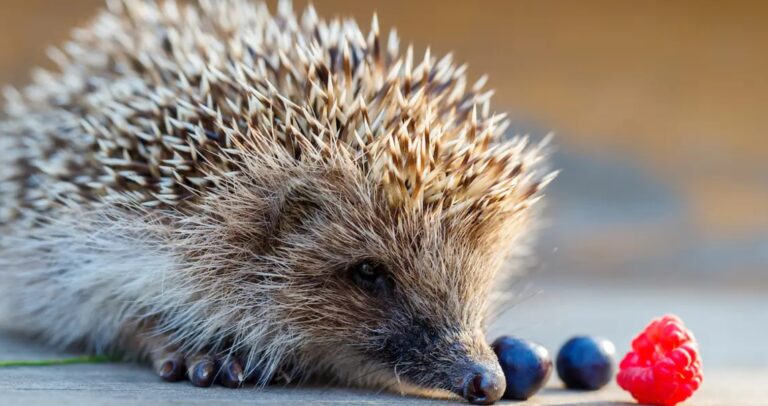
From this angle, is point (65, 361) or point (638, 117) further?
point (638, 117)

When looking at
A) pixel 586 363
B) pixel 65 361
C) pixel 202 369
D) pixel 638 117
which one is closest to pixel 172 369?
pixel 202 369

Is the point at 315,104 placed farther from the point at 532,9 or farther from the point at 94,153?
the point at 532,9

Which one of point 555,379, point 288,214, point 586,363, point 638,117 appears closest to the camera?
point 288,214

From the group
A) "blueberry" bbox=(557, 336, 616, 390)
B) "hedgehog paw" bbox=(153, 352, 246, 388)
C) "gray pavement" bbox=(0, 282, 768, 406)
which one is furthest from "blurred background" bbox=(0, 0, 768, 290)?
"hedgehog paw" bbox=(153, 352, 246, 388)

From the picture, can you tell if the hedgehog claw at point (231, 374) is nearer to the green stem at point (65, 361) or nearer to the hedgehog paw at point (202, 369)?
the hedgehog paw at point (202, 369)

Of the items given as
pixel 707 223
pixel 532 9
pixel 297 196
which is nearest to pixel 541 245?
pixel 707 223

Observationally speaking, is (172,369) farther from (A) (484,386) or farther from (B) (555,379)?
(B) (555,379)
